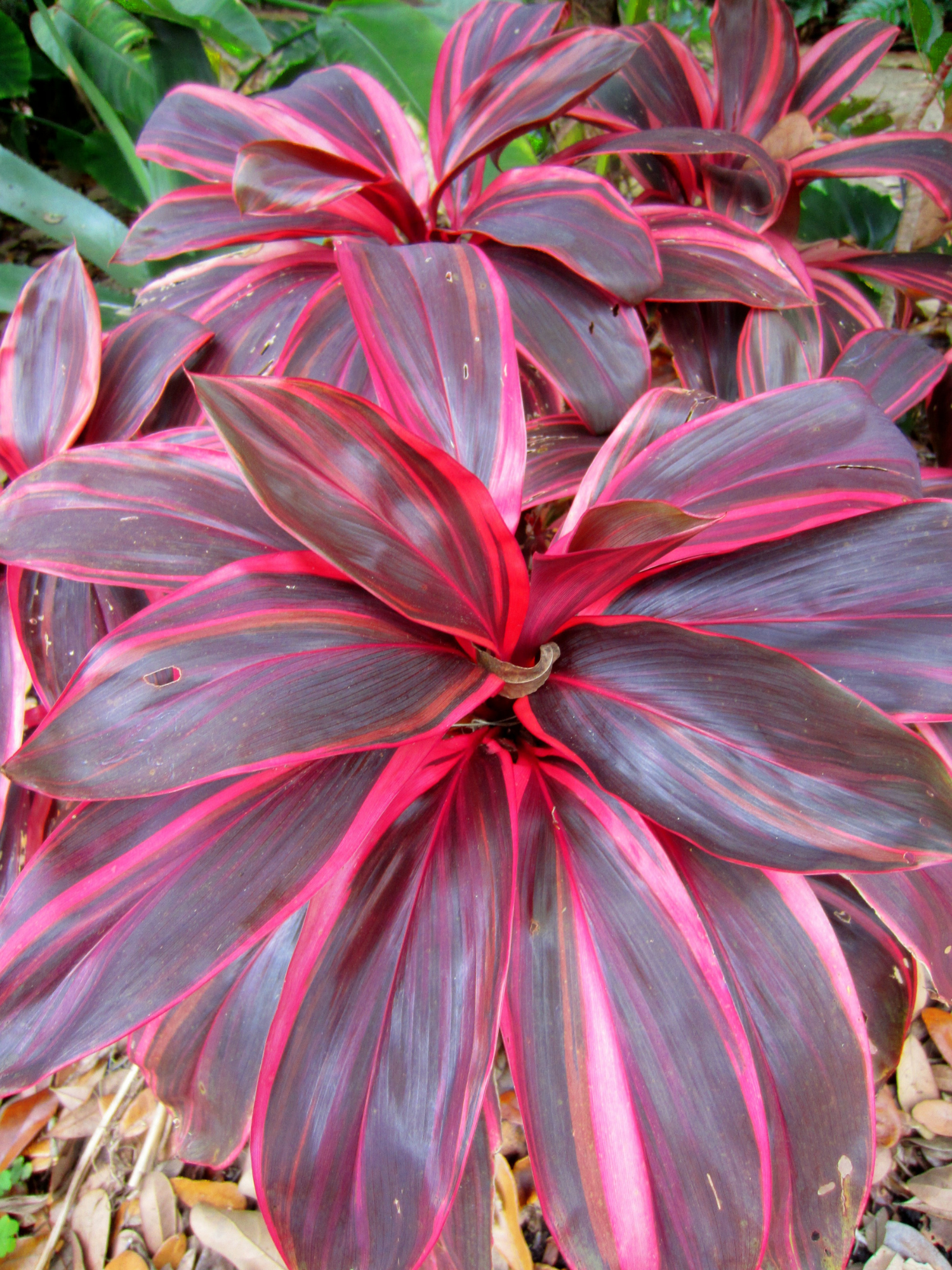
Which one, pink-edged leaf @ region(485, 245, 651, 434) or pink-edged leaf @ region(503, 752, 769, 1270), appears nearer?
pink-edged leaf @ region(503, 752, 769, 1270)

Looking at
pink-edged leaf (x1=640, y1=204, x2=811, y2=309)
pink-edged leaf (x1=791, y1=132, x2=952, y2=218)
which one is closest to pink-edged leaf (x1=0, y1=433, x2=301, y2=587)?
pink-edged leaf (x1=640, y1=204, x2=811, y2=309)

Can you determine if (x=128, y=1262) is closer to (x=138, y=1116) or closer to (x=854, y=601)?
(x=138, y=1116)

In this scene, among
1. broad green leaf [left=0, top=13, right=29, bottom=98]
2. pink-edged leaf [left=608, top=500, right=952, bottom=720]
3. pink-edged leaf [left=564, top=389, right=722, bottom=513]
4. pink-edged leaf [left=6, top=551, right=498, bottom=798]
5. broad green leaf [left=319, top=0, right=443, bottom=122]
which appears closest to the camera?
pink-edged leaf [left=6, top=551, right=498, bottom=798]

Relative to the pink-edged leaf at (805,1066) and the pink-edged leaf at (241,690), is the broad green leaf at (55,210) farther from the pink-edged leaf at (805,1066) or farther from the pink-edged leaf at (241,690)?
the pink-edged leaf at (805,1066)

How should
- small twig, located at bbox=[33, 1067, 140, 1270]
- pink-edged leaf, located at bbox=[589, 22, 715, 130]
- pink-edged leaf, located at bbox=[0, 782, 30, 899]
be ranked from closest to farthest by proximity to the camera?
pink-edged leaf, located at bbox=[0, 782, 30, 899]
small twig, located at bbox=[33, 1067, 140, 1270]
pink-edged leaf, located at bbox=[589, 22, 715, 130]

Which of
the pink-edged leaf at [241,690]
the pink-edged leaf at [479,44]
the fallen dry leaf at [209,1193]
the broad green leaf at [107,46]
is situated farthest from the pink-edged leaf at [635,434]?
the broad green leaf at [107,46]

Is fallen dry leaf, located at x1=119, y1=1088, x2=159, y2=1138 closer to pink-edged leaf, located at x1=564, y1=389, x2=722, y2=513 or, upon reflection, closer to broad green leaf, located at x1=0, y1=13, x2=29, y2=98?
pink-edged leaf, located at x1=564, y1=389, x2=722, y2=513
